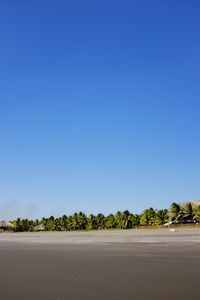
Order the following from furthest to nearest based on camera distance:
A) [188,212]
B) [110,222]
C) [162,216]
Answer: [110,222] < [162,216] < [188,212]

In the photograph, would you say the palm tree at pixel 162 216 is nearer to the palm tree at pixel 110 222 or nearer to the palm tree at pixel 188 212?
the palm tree at pixel 188 212

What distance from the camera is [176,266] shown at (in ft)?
46.3

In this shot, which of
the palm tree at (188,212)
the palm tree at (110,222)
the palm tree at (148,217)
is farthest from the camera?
the palm tree at (110,222)

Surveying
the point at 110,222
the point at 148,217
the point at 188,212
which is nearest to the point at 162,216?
the point at 148,217

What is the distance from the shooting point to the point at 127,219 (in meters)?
132

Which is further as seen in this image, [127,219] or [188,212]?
[127,219]

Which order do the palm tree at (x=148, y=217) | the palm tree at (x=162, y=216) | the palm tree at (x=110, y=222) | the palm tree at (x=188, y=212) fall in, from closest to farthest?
the palm tree at (x=188, y=212)
the palm tree at (x=162, y=216)
the palm tree at (x=148, y=217)
the palm tree at (x=110, y=222)

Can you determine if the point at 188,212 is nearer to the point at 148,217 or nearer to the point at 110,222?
the point at 148,217

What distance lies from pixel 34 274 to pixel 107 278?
8.81 ft

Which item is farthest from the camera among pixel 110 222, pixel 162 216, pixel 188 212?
pixel 110 222

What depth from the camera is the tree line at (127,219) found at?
121938 millimetres

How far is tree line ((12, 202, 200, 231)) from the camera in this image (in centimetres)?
12194

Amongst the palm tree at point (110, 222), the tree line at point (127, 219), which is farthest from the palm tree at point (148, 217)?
the palm tree at point (110, 222)

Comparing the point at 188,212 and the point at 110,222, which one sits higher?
the point at 188,212
